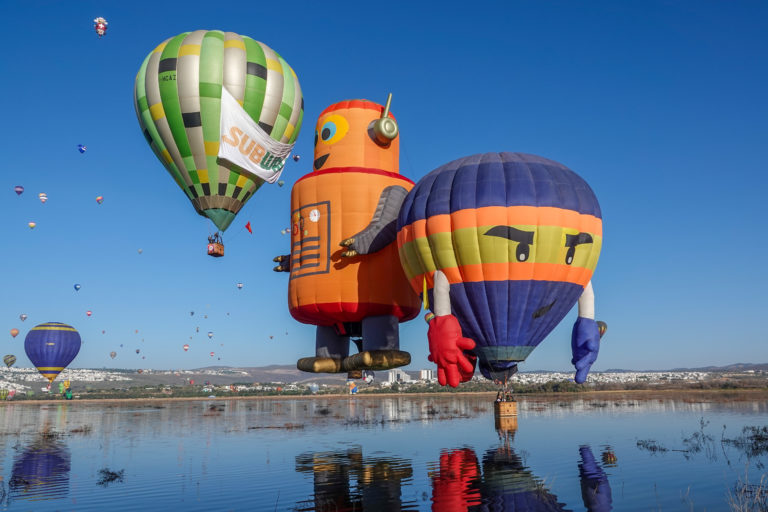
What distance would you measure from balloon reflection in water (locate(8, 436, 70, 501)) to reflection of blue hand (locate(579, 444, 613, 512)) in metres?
11.6

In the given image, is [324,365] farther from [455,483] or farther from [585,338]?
[585,338]

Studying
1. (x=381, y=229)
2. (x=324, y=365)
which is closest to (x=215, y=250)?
(x=324, y=365)

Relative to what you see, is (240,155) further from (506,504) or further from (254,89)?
(506,504)

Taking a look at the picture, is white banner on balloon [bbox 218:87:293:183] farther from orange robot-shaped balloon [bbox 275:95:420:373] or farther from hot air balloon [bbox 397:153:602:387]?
hot air balloon [bbox 397:153:602:387]

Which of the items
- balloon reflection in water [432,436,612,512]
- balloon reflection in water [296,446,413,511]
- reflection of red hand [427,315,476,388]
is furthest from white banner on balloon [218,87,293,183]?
balloon reflection in water [432,436,612,512]

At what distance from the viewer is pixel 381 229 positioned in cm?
1777

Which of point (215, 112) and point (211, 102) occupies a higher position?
point (211, 102)

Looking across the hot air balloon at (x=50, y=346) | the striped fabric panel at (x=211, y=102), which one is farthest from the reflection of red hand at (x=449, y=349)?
the hot air balloon at (x=50, y=346)

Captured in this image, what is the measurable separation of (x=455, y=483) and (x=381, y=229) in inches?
274

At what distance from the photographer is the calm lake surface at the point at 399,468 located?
13.2 meters

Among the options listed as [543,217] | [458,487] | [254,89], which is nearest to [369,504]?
[458,487]

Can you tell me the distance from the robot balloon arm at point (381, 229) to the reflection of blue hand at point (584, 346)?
5.64m

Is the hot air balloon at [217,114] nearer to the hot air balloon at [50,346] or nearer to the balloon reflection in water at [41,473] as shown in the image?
the balloon reflection in water at [41,473]

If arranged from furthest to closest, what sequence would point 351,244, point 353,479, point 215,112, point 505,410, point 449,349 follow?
point 215,112, point 351,244, point 353,479, point 505,410, point 449,349
